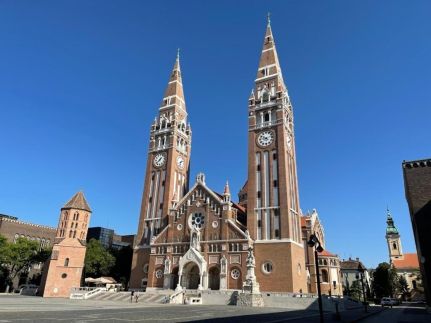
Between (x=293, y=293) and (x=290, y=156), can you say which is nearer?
(x=293, y=293)

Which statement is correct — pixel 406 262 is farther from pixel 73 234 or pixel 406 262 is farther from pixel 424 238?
pixel 73 234

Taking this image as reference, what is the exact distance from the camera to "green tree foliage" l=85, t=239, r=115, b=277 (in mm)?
65062

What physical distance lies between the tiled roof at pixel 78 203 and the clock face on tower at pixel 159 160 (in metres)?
15.5

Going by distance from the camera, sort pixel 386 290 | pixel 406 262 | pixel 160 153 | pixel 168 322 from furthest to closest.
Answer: pixel 406 262
pixel 386 290
pixel 160 153
pixel 168 322

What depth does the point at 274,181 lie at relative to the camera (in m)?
51.3

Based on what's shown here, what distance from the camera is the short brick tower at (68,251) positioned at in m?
54.6

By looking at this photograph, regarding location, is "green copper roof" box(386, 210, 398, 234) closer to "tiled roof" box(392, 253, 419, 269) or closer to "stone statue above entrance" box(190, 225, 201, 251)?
"tiled roof" box(392, 253, 419, 269)

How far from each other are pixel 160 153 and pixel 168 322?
49.1 metres

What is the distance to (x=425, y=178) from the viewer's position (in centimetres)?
4100

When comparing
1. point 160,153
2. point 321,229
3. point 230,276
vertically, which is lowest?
point 230,276

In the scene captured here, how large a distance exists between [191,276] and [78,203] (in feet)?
88.1

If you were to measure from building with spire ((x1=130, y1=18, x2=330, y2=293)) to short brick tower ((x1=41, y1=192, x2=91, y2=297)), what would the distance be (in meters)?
10.4

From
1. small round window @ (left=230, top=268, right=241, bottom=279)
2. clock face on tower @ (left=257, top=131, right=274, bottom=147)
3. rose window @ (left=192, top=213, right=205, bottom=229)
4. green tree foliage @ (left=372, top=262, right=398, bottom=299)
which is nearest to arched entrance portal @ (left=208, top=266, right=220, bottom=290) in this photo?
small round window @ (left=230, top=268, right=241, bottom=279)

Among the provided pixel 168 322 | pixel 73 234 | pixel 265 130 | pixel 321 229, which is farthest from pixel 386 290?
pixel 168 322
